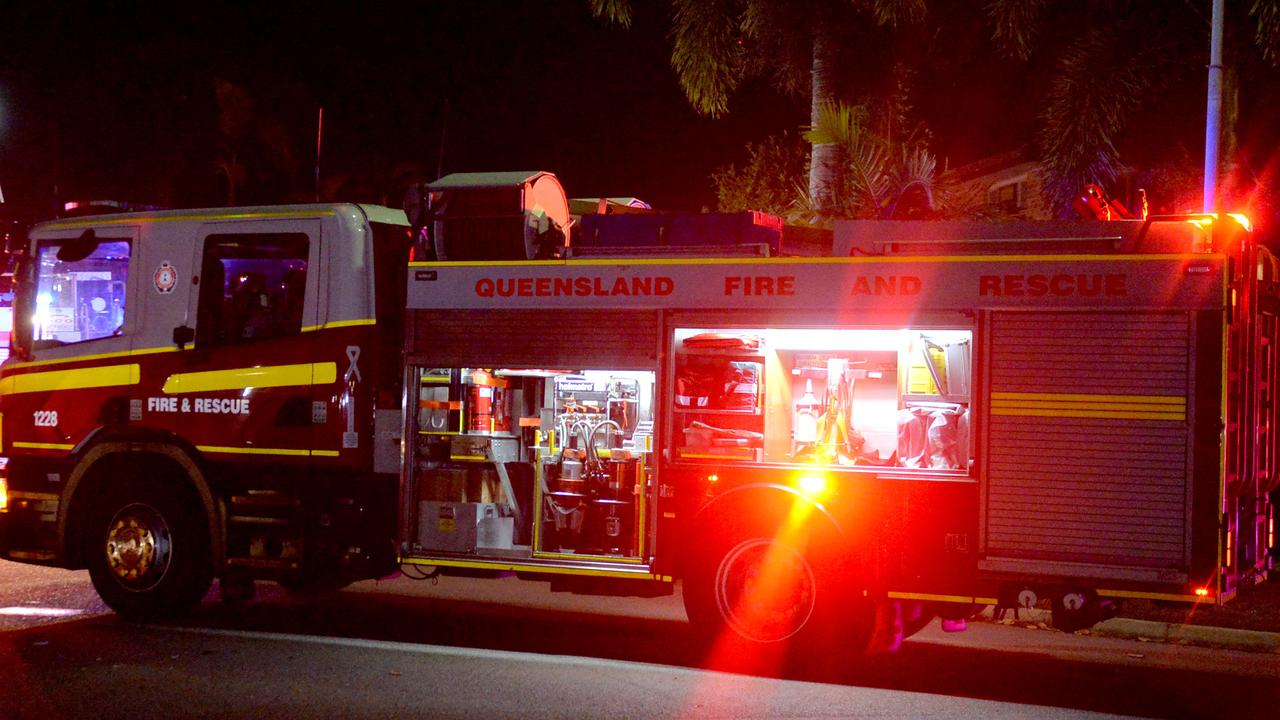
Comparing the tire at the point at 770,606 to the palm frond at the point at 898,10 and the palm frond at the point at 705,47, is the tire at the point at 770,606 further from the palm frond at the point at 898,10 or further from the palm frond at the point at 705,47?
the palm frond at the point at 705,47

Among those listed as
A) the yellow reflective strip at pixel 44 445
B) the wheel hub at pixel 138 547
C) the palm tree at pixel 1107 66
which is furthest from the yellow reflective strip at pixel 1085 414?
the palm tree at pixel 1107 66

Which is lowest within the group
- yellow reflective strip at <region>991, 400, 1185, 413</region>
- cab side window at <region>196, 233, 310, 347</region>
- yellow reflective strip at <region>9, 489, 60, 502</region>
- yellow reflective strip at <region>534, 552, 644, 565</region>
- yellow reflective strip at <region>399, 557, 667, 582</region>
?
yellow reflective strip at <region>399, 557, 667, 582</region>

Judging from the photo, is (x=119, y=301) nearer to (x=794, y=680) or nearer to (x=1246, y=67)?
(x=794, y=680)

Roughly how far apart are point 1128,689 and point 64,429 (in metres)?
7.39

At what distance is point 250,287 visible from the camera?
8.62m

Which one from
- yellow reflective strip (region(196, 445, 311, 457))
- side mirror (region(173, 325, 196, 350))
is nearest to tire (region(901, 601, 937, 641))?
yellow reflective strip (region(196, 445, 311, 457))

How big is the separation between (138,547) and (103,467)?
2.12 feet

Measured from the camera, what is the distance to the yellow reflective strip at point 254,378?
832cm

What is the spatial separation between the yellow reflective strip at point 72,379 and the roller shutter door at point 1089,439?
233 inches

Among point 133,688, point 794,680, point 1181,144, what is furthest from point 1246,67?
point 133,688

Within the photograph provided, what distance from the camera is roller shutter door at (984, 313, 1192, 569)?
684 cm

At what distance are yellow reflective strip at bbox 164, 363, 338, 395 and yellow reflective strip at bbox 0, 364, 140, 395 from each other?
37 cm

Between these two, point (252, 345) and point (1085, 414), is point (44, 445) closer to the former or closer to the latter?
point (252, 345)

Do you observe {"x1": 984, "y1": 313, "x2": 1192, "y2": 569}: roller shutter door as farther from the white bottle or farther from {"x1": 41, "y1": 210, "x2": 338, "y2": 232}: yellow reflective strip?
{"x1": 41, "y1": 210, "x2": 338, "y2": 232}: yellow reflective strip
